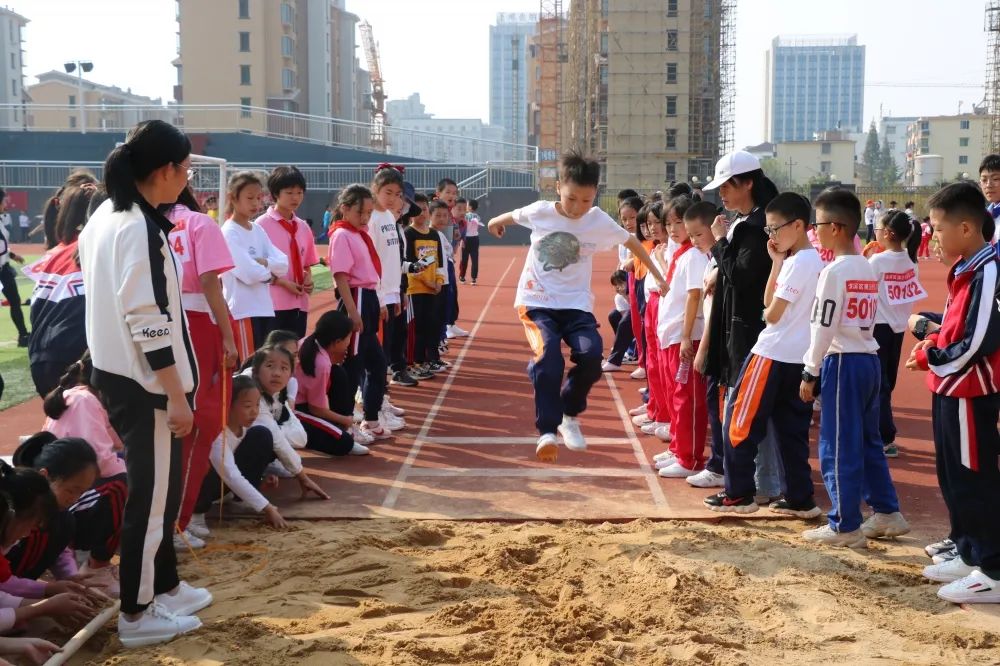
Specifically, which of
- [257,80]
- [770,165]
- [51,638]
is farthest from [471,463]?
[770,165]

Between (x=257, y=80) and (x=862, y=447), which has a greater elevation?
(x=257, y=80)

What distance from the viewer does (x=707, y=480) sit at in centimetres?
676

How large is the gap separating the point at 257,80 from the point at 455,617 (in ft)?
214

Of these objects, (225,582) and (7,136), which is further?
(7,136)

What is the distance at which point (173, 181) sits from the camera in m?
4.27

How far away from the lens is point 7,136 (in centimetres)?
4669

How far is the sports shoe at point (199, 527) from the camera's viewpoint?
5613 mm

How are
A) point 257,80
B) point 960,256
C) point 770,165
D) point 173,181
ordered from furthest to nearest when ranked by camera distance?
point 770,165
point 257,80
point 960,256
point 173,181

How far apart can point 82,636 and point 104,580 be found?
670mm

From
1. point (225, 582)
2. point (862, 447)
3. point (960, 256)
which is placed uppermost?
point (960, 256)

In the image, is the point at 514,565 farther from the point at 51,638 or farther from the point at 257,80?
the point at 257,80

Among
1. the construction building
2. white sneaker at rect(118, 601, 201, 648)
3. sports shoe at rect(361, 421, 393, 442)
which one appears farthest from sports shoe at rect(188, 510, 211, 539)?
the construction building

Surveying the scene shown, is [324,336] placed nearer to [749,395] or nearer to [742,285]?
[742,285]

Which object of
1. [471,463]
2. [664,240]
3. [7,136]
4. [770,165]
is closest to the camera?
[471,463]
